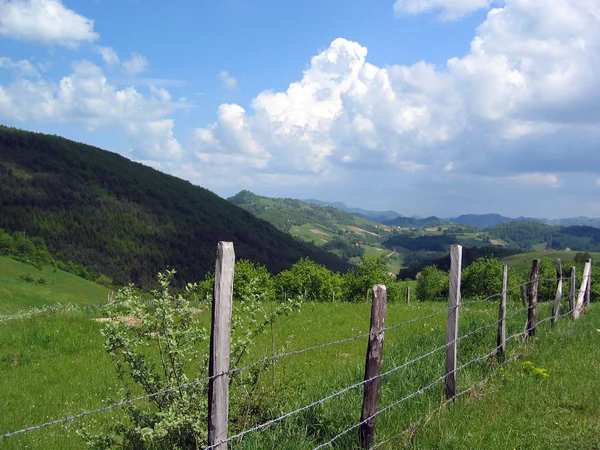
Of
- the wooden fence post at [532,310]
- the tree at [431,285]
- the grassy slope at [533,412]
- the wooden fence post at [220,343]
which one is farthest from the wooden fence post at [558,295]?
the tree at [431,285]

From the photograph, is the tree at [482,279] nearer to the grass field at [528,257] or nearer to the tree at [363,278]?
the tree at [363,278]

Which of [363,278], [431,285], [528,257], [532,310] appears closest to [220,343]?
[532,310]

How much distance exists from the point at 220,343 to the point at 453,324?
4359mm

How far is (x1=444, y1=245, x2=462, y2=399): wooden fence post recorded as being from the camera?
23.3ft

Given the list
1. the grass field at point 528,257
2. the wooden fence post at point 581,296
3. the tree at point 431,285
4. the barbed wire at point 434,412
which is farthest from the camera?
the grass field at point 528,257

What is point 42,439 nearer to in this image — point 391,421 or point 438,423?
point 391,421

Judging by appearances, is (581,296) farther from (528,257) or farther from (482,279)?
(528,257)

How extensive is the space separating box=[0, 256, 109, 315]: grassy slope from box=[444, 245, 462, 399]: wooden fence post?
7549 centimetres

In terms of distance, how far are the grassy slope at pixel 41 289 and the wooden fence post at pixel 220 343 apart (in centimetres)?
7659

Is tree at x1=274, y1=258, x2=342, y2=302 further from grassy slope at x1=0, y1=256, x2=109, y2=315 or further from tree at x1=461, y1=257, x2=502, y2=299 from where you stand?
grassy slope at x1=0, y1=256, x2=109, y2=315

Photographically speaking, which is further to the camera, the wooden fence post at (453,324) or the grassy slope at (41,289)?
the grassy slope at (41,289)

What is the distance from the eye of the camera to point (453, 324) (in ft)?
23.9

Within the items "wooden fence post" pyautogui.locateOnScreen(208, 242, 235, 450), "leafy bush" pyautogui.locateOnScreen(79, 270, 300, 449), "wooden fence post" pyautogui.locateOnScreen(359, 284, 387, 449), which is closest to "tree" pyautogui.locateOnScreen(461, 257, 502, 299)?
"wooden fence post" pyautogui.locateOnScreen(359, 284, 387, 449)

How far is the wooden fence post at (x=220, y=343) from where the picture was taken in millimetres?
4059
